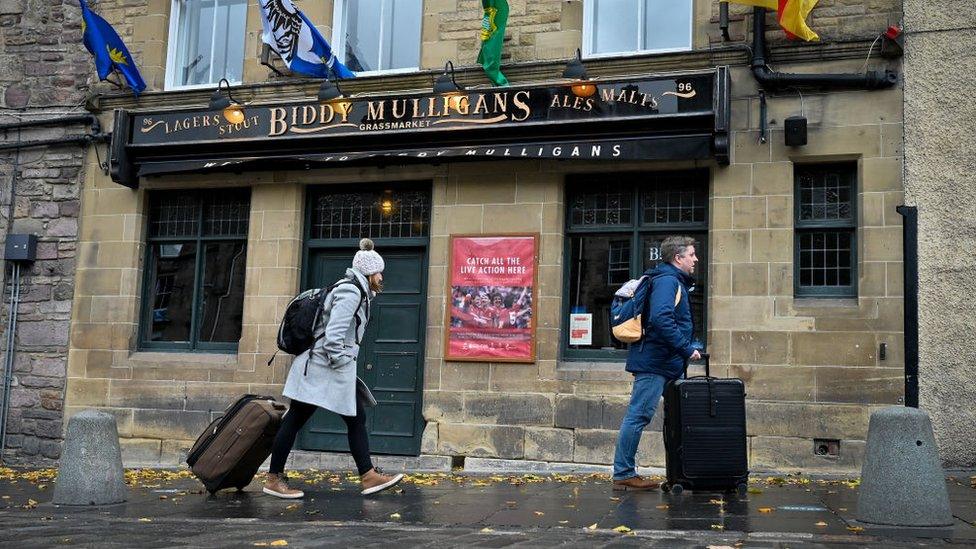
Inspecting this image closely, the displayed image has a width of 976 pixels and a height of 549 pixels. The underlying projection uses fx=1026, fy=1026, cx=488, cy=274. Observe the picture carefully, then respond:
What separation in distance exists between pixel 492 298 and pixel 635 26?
349 centimetres

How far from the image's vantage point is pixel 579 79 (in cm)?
1105

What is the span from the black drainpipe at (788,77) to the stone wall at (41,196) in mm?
8592

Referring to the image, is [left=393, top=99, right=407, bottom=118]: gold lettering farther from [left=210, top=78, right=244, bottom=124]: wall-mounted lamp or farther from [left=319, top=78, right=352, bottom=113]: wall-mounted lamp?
[left=210, top=78, right=244, bottom=124]: wall-mounted lamp

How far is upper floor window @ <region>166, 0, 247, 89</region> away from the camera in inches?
528

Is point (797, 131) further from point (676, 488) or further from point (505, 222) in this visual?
point (676, 488)

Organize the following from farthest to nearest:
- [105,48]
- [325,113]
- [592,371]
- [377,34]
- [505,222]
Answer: [105,48]
[377,34]
[325,113]
[505,222]
[592,371]

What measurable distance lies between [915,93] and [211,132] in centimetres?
800

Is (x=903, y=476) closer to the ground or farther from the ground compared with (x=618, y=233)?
closer to the ground

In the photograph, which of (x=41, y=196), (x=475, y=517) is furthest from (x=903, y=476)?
(x=41, y=196)

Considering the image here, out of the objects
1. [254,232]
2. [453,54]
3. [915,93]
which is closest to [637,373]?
[915,93]

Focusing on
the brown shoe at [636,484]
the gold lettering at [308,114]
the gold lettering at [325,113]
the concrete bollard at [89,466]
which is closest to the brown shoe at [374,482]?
the brown shoe at [636,484]

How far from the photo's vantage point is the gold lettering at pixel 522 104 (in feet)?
37.0

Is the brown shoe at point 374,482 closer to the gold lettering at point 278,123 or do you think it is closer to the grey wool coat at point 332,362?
the grey wool coat at point 332,362

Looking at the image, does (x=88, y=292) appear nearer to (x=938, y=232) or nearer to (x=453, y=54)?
(x=453, y=54)
